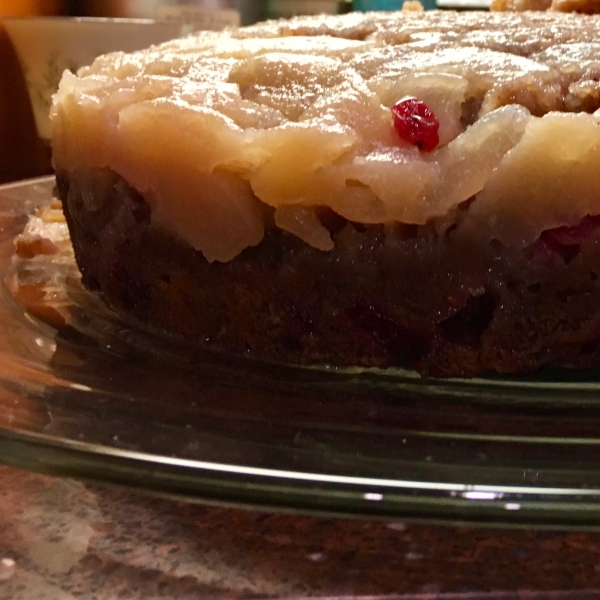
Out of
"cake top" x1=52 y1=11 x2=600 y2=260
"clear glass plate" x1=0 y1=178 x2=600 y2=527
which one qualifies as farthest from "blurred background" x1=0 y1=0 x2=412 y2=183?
"clear glass plate" x1=0 y1=178 x2=600 y2=527

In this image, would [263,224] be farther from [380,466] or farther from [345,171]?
[380,466]

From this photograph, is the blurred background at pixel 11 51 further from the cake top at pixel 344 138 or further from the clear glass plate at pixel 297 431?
the clear glass plate at pixel 297 431

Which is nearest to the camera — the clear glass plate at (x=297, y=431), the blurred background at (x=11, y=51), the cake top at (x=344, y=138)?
the clear glass plate at (x=297, y=431)

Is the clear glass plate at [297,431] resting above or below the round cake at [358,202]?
below

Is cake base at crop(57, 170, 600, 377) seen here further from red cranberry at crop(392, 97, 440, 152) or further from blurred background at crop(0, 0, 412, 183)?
blurred background at crop(0, 0, 412, 183)

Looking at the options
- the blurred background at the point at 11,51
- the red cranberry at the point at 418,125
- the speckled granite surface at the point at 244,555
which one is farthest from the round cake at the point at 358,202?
the blurred background at the point at 11,51

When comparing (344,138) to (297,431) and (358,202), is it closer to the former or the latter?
(358,202)
